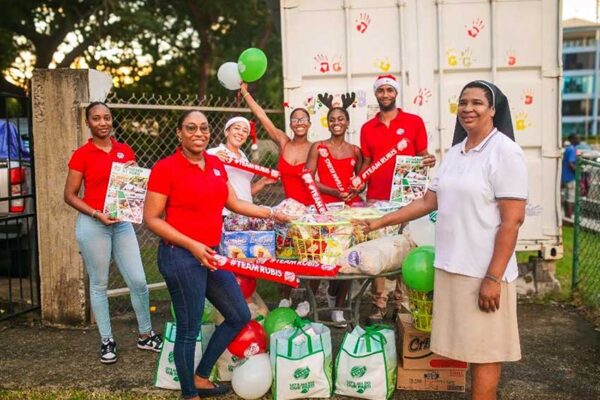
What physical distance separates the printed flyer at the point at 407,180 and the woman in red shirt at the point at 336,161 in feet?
1.12

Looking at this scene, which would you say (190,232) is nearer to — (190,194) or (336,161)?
(190,194)

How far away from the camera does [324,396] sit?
12.7 feet

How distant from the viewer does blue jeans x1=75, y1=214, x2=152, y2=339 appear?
4469 mm

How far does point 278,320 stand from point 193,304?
850 millimetres

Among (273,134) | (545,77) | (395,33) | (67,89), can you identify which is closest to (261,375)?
(273,134)

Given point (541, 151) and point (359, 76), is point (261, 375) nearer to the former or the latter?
point (359, 76)

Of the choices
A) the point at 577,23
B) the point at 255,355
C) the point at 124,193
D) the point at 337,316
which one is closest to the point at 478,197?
the point at 255,355

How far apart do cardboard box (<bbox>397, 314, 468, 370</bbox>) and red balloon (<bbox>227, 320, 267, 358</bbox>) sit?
3.14 feet

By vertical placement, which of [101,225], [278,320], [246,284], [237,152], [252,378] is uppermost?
[237,152]

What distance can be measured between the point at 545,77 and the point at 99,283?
4.40 metres

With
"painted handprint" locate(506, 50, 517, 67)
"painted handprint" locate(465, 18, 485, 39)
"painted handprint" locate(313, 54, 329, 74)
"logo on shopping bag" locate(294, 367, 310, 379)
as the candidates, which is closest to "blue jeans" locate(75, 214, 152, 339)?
"logo on shopping bag" locate(294, 367, 310, 379)

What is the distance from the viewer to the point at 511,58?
5734 millimetres

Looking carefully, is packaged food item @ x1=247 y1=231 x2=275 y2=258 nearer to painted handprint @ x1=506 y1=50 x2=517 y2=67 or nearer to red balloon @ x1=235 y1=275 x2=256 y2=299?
red balloon @ x1=235 y1=275 x2=256 y2=299

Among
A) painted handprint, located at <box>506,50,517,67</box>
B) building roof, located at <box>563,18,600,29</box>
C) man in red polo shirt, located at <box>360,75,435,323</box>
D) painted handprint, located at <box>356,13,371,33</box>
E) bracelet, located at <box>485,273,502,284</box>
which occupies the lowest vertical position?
bracelet, located at <box>485,273,502,284</box>
